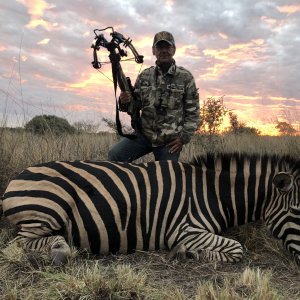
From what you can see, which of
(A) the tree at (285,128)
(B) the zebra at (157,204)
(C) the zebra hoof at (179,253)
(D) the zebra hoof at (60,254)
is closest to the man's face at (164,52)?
(B) the zebra at (157,204)

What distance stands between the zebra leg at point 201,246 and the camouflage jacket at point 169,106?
1776 mm

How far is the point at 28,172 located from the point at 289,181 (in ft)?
6.82

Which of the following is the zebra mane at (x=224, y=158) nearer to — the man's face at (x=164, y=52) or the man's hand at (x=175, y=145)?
the man's hand at (x=175, y=145)

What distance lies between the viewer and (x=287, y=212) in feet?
10.7

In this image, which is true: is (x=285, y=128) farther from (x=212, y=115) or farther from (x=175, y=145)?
(x=175, y=145)

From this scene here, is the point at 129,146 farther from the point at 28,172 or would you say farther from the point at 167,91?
the point at 28,172

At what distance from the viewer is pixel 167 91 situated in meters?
5.01

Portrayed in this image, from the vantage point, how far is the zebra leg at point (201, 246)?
320cm

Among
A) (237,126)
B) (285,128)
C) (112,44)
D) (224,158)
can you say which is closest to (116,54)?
(112,44)

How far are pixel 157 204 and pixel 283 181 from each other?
102 cm

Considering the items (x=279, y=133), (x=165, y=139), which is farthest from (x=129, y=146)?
(x=279, y=133)

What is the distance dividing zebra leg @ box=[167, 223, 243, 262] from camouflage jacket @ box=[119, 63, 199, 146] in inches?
69.9

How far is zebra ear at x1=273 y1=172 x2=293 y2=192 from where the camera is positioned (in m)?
3.16

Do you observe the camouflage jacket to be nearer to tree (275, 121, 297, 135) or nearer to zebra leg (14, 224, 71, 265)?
zebra leg (14, 224, 71, 265)
